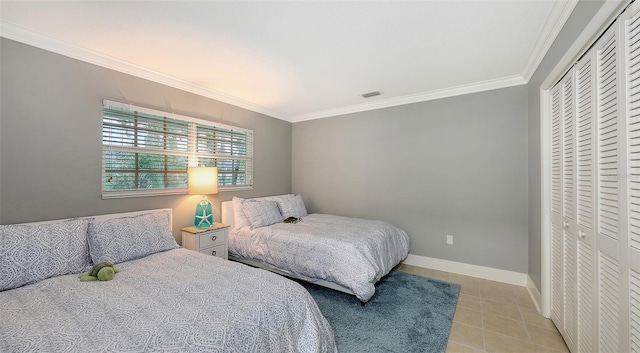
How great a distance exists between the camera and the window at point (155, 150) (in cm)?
249

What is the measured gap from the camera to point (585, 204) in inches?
62.4

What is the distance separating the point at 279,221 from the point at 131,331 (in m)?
2.47

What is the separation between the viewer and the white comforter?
7.89 ft

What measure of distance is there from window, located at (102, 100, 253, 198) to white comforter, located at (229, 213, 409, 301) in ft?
3.25

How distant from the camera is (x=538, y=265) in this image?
2.48m

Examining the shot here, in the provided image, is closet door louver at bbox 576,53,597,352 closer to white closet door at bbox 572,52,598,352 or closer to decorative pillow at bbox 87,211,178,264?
white closet door at bbox 572,52,598,352

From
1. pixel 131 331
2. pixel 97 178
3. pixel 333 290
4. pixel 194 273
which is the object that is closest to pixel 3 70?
pixel 97 178

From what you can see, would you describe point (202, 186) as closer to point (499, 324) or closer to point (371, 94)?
point (371, 94)

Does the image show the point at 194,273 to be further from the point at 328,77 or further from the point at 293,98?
the point at 293,98

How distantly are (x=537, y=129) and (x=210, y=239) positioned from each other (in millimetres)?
3687

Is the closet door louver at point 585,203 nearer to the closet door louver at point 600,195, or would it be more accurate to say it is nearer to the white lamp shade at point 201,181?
the closet door louver at point 600,195

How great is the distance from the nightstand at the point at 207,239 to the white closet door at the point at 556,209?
3268 mm

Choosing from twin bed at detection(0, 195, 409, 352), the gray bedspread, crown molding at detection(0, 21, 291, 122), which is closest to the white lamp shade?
twin bed at detection(0, 195, 409, 352)

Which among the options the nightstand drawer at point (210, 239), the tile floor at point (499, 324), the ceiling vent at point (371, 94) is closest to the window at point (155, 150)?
the nightstand drawer at point (210, 239)
